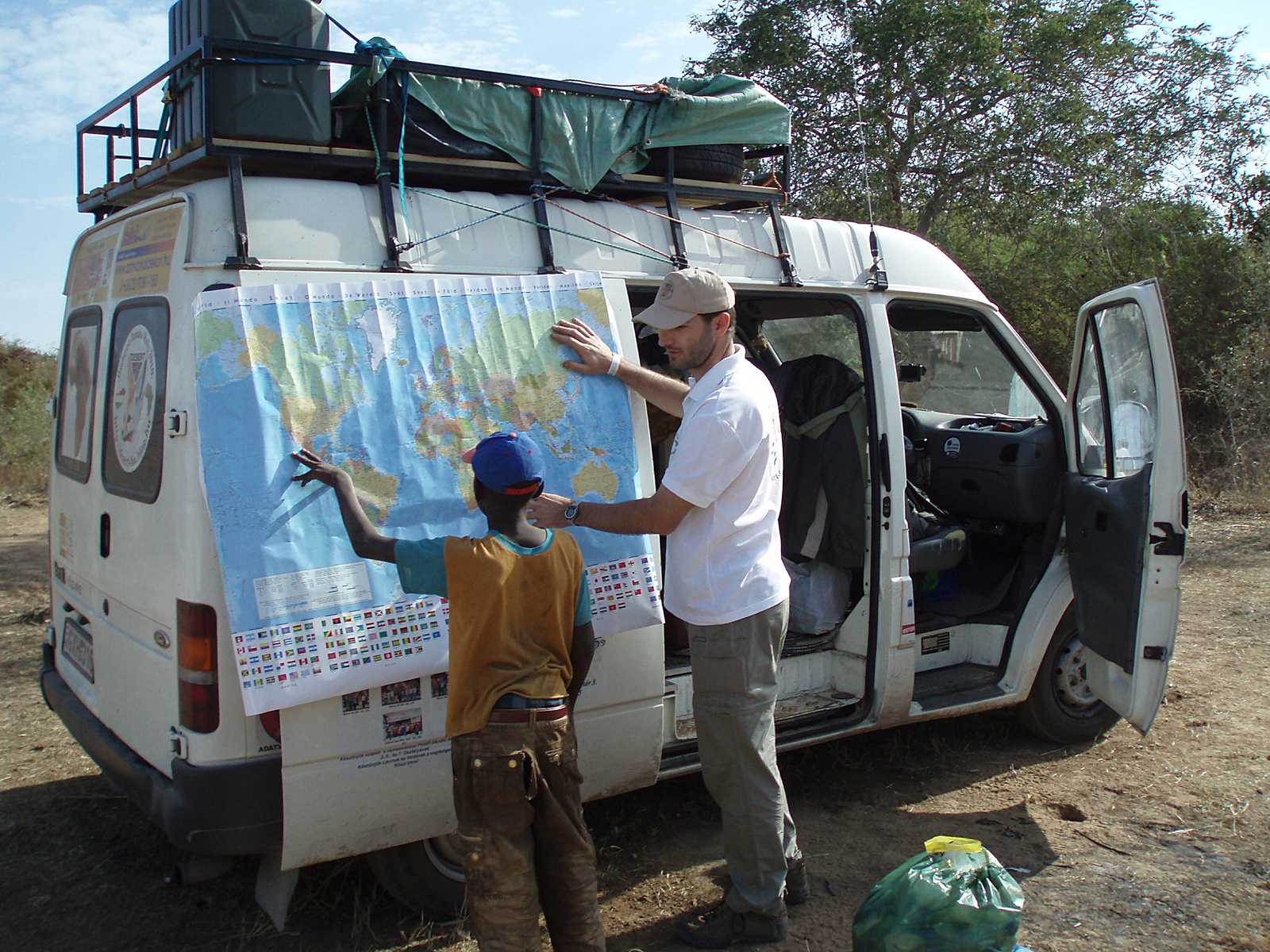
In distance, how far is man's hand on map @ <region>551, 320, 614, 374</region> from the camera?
302 centimetres

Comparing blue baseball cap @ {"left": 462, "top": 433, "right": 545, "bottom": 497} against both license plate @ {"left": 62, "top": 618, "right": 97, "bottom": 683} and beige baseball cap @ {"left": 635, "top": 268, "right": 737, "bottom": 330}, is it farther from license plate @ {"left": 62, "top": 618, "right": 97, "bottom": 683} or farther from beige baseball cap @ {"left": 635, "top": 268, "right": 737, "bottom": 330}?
license plate @ {"left": 62, "top": 618, "right": 97, "bottom": 683}

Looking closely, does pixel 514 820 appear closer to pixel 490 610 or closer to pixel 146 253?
pixel 490 610

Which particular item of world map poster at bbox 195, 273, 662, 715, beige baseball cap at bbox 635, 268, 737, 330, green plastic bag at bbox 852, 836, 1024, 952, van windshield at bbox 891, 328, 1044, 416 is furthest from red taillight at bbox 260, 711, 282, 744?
van windshield at bbox 891, 328, 1044, 416

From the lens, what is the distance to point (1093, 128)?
521 inches

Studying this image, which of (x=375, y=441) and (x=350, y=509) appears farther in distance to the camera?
(x=375, y=441)

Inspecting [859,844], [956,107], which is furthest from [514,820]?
[956,107]

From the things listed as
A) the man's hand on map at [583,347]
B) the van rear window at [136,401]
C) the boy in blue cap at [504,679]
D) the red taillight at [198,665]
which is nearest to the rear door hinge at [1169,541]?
the man's hand on map at [583,347]

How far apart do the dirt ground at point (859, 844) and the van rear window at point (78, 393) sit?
1.42 meters

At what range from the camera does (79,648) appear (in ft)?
11.1

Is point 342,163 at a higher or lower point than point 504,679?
higher

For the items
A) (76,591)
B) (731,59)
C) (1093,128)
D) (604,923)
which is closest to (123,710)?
(76,591)

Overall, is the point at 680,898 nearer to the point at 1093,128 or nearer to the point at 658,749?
the point at 658,749

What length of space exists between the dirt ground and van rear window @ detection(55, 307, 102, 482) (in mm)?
1418

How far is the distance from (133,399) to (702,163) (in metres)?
2.12
